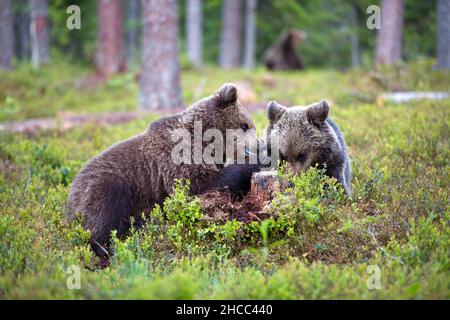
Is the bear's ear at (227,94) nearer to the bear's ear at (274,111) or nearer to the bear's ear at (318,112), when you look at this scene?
the bear's ear at (274,111)

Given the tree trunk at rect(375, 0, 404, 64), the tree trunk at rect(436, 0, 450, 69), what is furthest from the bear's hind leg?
the tree trunk at rect(375, 0, 404, 64)

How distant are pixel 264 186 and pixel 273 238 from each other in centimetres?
69

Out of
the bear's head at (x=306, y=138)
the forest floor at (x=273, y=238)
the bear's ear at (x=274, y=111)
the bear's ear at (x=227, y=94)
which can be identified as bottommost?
the forest floor at (x=273, y=238)

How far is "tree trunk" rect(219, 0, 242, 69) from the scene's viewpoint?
97.0ft

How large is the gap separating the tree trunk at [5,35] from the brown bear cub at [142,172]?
22.9m

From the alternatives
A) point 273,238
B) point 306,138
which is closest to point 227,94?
point 306,138

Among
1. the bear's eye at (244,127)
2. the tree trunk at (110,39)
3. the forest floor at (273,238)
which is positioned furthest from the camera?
the tree trunk at (110,39)

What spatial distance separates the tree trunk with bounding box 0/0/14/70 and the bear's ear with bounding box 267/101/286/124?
2356 cm

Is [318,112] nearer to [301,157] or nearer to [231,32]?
[301,157]

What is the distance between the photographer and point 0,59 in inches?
1083

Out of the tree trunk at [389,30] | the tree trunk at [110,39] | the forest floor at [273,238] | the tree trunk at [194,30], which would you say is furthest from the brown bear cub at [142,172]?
the tree trunk at [194,30]

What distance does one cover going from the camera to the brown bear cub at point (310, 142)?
6.57m
